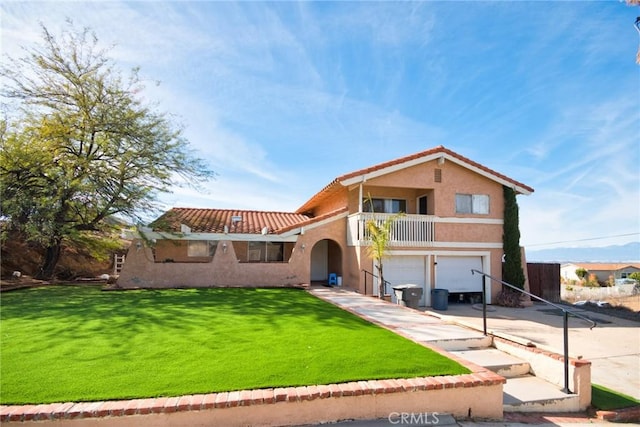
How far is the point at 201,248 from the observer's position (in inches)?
751

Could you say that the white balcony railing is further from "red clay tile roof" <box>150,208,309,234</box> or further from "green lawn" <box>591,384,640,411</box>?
"green lawn" <box>591,384,640,411</box>

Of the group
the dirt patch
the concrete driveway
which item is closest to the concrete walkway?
the concrete driveway

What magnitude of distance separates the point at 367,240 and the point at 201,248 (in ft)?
31.3

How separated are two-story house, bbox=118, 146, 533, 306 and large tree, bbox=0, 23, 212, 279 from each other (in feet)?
9.41

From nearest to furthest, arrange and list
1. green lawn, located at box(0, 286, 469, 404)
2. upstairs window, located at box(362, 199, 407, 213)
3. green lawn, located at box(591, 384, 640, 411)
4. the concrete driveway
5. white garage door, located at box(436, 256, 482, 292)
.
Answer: green lawn, located at box(0, 286, 469, 404)
green lawn, located at box(591, 384, 640, 411)
the concrete driveway
white garage door, located at box(436, 256, 482, 292)
upstairs window, located at box(362, 199, 407, 213)

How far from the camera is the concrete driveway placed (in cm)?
831

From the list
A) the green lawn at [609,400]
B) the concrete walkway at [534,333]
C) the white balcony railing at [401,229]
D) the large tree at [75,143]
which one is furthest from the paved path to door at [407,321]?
the large tree at [75,143]

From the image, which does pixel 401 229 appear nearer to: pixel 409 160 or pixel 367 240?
pixel 367 240

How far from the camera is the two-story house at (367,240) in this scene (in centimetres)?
1652

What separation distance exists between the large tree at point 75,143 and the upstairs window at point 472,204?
15830 millimetres

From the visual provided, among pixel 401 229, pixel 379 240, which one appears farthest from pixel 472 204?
pixel 379 240

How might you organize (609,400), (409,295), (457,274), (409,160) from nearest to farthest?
(609,400) < (409,295) < (409,160) < (457,274)

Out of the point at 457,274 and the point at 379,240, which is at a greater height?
the point at 379,240

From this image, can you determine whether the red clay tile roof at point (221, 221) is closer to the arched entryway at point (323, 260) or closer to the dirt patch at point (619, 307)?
the arched entryway at point (323, 260)
